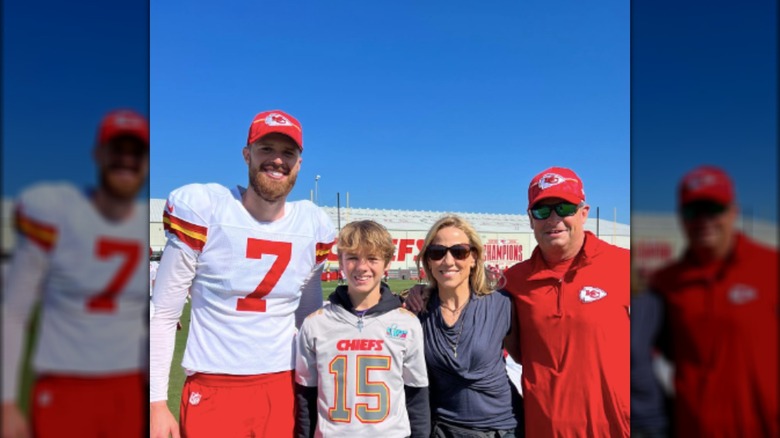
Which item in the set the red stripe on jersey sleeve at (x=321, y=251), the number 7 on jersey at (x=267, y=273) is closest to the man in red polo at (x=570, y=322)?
the red stripe on jersey sleeve at (x=321, y=251)

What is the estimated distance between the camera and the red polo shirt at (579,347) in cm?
235

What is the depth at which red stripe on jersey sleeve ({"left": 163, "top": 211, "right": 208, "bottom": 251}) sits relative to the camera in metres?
2.55

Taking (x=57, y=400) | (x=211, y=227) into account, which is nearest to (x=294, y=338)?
(x=211, y=227)

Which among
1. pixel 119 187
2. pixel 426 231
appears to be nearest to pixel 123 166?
pixel 119 187

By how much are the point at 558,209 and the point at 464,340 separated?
83 centimetres

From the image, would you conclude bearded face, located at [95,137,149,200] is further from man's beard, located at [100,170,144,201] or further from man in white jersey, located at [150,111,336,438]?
man in white jersey, located at [150,111,336,438]

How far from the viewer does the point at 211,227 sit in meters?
2.60

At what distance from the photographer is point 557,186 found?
2.61 m

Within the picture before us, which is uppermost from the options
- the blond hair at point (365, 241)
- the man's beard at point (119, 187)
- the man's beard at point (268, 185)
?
the man's beard at point (268, 185)

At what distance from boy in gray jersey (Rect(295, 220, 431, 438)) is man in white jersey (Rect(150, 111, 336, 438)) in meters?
0.19

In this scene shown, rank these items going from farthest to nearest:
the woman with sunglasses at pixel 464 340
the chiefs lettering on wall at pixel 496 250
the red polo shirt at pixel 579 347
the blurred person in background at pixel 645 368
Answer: the chiefs lettering on wall at pixel 496 250 < the woman with sunglasses at pixel 464 340 < the red polo shirt at pixel 579 347 < the blurred person in background at pixel 645 368

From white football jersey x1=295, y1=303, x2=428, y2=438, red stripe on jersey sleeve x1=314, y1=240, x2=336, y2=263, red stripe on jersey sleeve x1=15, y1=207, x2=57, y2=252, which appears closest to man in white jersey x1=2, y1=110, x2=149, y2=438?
red stripe on jersey sleeve x1=15, y1=207, x2=57, y2=252

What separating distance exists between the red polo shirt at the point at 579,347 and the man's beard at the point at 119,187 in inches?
89.3

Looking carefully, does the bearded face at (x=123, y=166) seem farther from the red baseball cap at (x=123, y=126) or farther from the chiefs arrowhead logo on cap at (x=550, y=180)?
the chiefs arrowhead logo on cap at (x=550, y=180)
